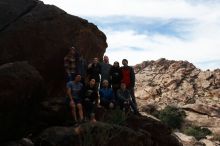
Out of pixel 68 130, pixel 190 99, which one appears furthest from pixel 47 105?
pixel 190 99

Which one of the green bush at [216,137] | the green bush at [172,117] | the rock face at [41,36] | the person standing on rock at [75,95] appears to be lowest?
the green bush at [216,137]

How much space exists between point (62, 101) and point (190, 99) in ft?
156

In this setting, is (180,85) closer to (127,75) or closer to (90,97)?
(127,75)

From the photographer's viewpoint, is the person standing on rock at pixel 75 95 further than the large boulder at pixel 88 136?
Yes

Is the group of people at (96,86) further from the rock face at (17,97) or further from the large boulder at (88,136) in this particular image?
the rock face at (17,97)

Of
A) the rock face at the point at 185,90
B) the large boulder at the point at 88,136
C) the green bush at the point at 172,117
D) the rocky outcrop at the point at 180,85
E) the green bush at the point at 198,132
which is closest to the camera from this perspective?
the large boulder at the point at 88,136

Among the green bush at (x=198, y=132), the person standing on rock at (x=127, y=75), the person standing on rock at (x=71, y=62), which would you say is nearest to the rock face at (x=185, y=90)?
the green bush at (x=198, y=132)

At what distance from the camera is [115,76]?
67.6 ft

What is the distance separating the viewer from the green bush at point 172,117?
51666 mm

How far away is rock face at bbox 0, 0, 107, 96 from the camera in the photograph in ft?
66.1

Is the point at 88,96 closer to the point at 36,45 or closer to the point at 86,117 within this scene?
the point at 86,117

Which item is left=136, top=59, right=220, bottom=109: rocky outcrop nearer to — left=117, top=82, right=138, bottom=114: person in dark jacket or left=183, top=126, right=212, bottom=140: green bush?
left=183, top=126, right=212, bottom=140: green bush

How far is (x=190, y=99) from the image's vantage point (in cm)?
6462

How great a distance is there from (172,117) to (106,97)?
110 feet
